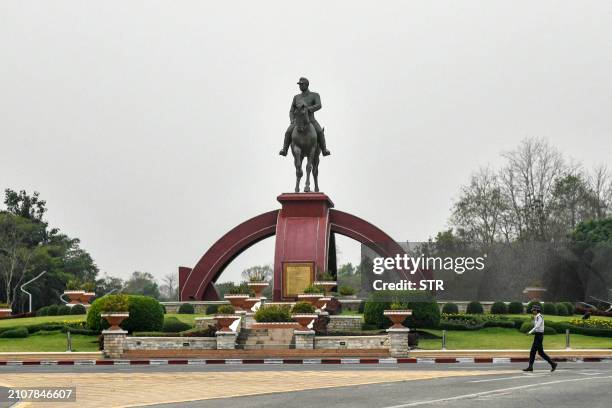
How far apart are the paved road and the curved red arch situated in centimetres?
2206

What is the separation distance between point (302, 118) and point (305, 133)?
731 millimetres

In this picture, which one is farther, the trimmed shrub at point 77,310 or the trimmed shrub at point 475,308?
the trimmed shrub at point 77,310

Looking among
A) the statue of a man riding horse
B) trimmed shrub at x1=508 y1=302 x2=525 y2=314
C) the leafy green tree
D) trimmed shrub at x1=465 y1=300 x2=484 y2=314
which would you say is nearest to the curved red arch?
the statue of a man riding horse

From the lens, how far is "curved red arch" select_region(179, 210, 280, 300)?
46.9 m

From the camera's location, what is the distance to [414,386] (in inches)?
707

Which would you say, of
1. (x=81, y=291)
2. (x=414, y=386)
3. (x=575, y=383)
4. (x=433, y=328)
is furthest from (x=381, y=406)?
(x=81, y=291)

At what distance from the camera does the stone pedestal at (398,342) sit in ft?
96.9

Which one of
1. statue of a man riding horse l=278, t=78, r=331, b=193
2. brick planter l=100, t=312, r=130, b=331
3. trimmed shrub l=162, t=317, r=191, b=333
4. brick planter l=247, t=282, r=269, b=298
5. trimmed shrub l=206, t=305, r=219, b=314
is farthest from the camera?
statue of a man riding horse l=278, t=78, r=331, b=193

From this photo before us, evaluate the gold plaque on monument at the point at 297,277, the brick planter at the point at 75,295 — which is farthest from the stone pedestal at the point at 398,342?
the brick planter at the point at 75,295

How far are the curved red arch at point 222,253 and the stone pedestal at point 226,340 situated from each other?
607 inches

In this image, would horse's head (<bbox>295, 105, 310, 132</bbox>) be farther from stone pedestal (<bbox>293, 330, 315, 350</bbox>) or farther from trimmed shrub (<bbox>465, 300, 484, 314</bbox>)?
stone pedestal (<bbox>293, 330, 315, 350</bbox>)

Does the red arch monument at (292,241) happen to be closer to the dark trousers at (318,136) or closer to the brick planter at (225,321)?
the dark trousers at (318,136)

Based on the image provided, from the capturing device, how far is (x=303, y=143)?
45219 millimetres

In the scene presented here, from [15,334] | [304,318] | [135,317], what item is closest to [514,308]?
[304,318]
